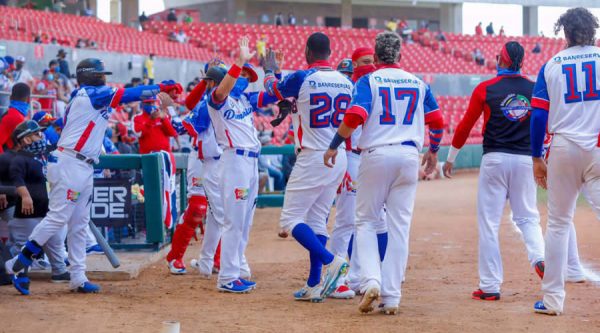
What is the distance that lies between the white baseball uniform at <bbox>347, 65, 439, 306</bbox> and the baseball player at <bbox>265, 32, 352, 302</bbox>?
2.40 ft

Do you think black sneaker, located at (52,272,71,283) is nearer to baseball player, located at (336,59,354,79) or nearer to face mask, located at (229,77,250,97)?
face mask, located at (229,77,250,97)

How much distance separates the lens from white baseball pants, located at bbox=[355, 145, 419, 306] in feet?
21.8

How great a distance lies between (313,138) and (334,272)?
45.5 inches

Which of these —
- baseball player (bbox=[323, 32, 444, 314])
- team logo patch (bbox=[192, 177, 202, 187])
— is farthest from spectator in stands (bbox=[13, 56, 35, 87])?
baseball player (bbox=[323, 32, 444, 314])

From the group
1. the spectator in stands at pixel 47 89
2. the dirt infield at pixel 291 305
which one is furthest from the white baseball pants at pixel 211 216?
the spectator in stands at pixel 47 89

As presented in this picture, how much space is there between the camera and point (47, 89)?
19688mm

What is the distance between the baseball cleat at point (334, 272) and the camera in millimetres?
7184

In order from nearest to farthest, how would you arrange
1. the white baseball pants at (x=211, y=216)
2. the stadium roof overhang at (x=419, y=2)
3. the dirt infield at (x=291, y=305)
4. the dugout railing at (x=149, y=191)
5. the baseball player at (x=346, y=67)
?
the dirt infield at (x=291, y=305) < the baseball player at (x=346, y=67) < the white baseball pants at (x=211, y=216) < the dugout railing at (x=149, y=191) < the stadium roof overhang at (x=419, y=2)

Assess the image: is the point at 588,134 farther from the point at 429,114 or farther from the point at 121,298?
the point at 121,298

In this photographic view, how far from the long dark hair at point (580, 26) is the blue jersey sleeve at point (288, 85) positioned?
86.6 inches

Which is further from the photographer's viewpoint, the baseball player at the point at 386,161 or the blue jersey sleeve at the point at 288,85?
the blue jersey sleeve at the point at 288,85

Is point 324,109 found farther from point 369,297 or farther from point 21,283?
point 21,283

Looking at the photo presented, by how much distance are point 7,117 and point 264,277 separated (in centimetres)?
361

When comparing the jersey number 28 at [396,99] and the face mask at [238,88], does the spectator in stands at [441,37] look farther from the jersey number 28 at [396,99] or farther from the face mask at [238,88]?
the jersey number 28 at [396,99]
